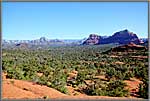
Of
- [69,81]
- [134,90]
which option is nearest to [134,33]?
[134,90]

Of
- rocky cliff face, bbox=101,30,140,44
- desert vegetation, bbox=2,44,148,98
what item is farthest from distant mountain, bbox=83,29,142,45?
desert vegetation, bbox=2,44,148,98

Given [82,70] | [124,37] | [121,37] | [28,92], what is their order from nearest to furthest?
[28,92] < [124,37] < [121,37] < [82,70]

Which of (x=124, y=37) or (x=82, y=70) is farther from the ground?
(x=124, y=37)

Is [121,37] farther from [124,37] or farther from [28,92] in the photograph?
[28,92]

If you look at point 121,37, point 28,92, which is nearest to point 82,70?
point 121,37

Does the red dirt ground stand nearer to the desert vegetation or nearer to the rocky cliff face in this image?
the desert vegetation

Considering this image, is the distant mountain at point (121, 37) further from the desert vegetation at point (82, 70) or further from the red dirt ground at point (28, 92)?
the red dirt ground at point (28, 92)

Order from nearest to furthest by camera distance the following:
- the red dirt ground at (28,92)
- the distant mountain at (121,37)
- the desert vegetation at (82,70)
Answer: the red dirt ground at (28,92) → the desert vegetation at (82,70) → the distant mountain at (121,37)

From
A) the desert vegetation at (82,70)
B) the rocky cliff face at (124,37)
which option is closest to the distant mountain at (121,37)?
the rocky cliff face at (124,37)
